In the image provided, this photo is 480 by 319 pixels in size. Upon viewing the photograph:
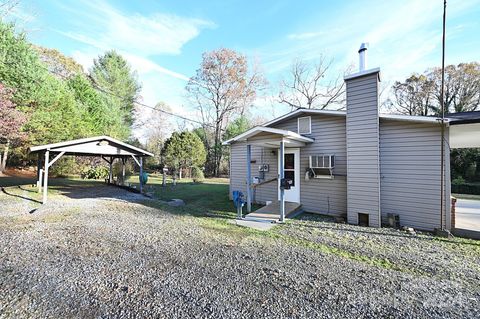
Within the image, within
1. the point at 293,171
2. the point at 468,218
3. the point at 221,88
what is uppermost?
the point at 221,88

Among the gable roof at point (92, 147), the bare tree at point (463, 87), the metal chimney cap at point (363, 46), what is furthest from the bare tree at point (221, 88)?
the metal chimney cap at point (363, 46)

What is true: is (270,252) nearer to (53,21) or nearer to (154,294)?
(154,294)

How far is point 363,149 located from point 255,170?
402 cm

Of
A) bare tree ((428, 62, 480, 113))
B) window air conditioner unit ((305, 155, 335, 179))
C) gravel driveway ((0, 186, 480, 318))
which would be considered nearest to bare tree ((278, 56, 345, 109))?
bare tree ((428, 62, 480, 113))

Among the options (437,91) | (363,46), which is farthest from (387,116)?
(437,91)

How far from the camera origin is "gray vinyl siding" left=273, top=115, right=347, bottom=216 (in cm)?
688

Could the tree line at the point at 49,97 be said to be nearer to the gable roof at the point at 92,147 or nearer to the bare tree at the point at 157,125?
the bare tree at the point at 157,125

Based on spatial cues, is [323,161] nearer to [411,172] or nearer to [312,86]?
[411,172]

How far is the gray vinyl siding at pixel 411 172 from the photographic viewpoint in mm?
5512

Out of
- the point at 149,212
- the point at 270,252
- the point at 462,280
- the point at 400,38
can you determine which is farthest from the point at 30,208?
the point at 400,38

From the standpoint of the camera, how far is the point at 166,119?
3186cm

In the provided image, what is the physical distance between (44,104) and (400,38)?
21013mm

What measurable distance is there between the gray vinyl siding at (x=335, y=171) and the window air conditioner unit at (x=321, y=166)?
0.17 metres

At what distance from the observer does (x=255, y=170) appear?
29.5ft
